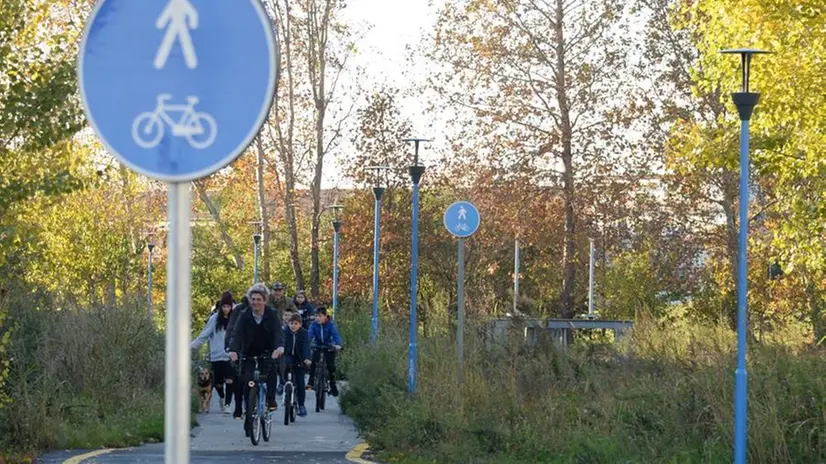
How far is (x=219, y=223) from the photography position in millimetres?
63812

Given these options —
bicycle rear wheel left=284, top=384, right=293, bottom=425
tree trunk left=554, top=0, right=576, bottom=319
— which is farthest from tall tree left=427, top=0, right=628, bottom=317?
bicycle rear wheel left=284, top=384, right=293, bottom=425

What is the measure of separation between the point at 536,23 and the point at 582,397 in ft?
77.8

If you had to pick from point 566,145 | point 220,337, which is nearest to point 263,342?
point 220,337

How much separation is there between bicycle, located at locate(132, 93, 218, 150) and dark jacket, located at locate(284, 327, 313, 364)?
1651 centimetres

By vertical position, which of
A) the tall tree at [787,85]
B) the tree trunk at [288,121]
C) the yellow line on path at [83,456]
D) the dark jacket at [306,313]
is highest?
the tree trunk at [288,121]

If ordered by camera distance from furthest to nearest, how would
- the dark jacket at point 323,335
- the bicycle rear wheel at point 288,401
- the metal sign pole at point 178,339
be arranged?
the dark jacket at point 323,335 < the bicycle rear wheel at point 288,401 < the metal sign pole at point 178,339

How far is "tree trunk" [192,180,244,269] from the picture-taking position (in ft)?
201

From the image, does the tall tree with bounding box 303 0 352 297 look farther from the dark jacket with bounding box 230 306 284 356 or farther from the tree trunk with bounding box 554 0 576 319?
the dark jacket with bounding box 230 306 284 356

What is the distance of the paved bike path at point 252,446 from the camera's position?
15.6 meters

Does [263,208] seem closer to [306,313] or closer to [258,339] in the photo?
[306,313]

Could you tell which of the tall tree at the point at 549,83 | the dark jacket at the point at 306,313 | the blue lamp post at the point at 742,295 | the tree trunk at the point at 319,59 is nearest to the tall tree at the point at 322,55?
the tree trunk at the point at 319,59

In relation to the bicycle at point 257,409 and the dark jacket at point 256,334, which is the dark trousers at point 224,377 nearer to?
the dark jacket at point 256,334

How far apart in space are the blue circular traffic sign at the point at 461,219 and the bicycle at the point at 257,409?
4394 mm

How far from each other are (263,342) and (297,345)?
378cm
